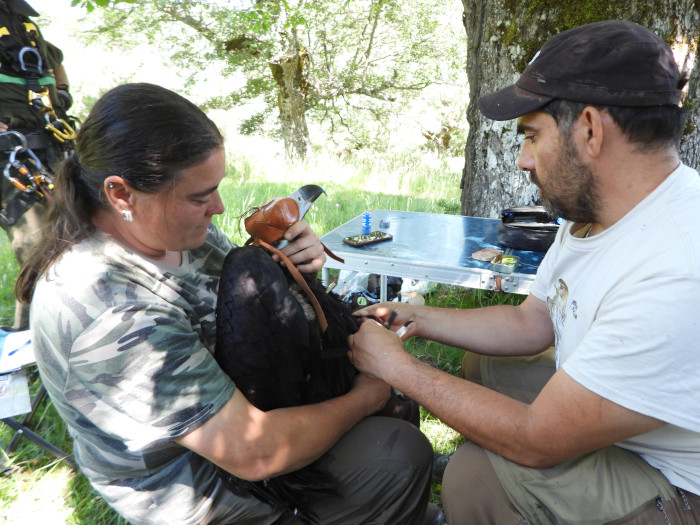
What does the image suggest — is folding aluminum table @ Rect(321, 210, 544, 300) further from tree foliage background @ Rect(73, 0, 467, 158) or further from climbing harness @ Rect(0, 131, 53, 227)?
tree foliage background @ Rect(73, 0, 467, 158)

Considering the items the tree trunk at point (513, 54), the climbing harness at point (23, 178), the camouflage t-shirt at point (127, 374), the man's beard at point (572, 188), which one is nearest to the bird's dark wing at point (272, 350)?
the camouflage t-shirt at point (127, 374)

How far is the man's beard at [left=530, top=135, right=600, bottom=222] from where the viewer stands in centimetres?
169

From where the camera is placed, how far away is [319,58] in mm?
14430

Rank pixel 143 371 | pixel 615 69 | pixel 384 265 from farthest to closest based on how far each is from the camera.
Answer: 1. pixel 384 265
2. pixel 615 69
3. pixel 143 371

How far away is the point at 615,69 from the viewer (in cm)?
158

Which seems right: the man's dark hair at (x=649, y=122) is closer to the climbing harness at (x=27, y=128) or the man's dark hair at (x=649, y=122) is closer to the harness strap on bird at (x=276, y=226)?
the harness strap on bird at (x=276, y=226)

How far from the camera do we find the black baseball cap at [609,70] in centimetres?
156

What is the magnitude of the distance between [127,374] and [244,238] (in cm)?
429

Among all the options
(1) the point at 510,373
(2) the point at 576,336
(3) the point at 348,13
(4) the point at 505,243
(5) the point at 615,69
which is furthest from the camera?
(3) the point at 348,13

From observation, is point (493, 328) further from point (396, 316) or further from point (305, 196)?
point (305, 196)

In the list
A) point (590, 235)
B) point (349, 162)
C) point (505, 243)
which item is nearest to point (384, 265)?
point (505, 243)

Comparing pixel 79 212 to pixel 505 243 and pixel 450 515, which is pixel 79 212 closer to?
pixel 450 515

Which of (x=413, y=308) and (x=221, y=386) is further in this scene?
(x=413, y=308)

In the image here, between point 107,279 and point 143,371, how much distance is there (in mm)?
274
